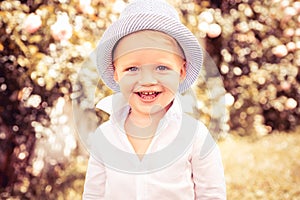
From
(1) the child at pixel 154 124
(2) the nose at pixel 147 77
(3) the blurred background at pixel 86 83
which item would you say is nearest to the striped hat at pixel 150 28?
(1) the child at pixel 154 124

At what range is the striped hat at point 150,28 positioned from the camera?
154cm

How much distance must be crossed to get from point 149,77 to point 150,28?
0.44 ft

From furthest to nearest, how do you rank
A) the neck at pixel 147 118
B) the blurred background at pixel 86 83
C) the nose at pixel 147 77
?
the blurred background at pixel 86 83, the neck at pixel 147 118, the nose at pixel 147 77

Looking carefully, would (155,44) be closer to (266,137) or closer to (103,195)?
(103,195)

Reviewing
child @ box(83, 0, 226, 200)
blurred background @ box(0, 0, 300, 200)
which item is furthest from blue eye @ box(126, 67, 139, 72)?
blurred background @ box(0, 0, 300, 200)

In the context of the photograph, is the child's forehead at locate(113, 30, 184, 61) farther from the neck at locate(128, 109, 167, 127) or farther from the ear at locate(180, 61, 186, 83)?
the neck at locate(128, 109, 167, 127)

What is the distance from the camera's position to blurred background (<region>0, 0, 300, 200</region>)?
9.47 ft

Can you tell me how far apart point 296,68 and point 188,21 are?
2.65 feet

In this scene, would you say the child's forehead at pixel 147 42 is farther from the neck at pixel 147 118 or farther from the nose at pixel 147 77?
the neck at pixel 147 118

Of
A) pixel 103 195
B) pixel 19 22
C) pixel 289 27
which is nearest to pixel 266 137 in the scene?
pixel 289 27

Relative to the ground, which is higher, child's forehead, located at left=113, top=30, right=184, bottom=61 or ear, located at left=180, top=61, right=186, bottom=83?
child's forehead, located at left=113, top=30, right=184, bottom=61

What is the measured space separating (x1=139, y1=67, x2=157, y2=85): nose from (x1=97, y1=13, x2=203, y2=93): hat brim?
0.11 metres

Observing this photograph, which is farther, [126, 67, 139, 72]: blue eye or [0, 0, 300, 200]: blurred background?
[0, 0, 300, 200]: blurred background

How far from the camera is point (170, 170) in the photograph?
1.57m
